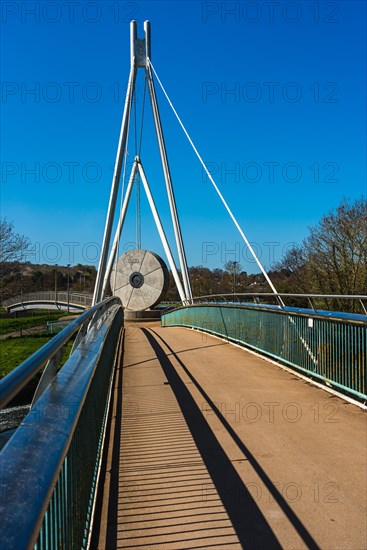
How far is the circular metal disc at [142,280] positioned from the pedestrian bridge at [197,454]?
34769 millimetres

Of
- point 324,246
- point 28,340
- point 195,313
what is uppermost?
point 324,246

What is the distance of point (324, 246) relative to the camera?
70.2 ft

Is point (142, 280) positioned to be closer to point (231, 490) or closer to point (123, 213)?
point (123, 213)

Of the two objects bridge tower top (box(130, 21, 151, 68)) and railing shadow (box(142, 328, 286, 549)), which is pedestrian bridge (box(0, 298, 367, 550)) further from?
bridge tower top (box(130, 21, 151, 68))

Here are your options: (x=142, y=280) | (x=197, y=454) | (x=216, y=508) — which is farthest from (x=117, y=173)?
(x=216, y=508)

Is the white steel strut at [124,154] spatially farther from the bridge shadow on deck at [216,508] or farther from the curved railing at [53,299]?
the curved railing at [53,299]

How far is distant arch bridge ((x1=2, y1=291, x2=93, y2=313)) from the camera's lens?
77.0 m

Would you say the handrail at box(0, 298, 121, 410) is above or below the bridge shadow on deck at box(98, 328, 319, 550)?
above

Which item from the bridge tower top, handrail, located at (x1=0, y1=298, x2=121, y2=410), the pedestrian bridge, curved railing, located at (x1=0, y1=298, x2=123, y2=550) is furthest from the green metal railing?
the bridge tower top

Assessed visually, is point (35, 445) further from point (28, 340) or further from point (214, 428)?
point (28, 340)

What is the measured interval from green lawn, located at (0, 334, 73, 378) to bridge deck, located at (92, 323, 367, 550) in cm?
1803

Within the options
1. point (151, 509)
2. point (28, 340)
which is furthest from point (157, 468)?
point (28, 340)

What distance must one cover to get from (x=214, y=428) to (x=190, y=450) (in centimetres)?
78

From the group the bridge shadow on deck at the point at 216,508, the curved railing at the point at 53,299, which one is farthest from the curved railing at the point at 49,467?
the curved railing at the point at 53,299
